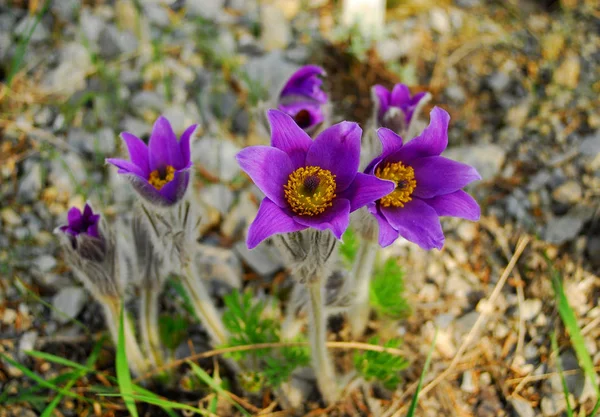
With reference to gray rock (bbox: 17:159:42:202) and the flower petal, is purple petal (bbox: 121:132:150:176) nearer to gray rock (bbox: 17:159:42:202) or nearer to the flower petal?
the flower petal

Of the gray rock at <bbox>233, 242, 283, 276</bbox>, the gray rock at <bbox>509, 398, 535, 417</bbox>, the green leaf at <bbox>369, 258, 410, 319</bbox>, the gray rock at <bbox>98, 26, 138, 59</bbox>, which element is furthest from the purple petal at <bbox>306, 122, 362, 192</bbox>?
the gray rock at <bbox>98, 26, 138, 59</bbox>

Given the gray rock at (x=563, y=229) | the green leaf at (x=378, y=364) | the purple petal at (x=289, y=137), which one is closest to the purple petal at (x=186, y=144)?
the purple petal at (x=289, y=137)

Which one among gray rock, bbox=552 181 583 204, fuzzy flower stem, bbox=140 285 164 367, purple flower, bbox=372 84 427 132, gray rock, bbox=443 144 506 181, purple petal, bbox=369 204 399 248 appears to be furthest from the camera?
gray rock, bbox=443 144 506 181

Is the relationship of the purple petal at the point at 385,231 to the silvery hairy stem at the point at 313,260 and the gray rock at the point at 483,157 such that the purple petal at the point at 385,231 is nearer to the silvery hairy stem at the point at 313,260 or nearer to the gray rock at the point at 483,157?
the silvery hairy stem at the point at 313,260

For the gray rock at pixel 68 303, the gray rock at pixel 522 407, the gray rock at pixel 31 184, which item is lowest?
the gray rock at pixel 68 303

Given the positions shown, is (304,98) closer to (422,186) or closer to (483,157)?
(422,186)

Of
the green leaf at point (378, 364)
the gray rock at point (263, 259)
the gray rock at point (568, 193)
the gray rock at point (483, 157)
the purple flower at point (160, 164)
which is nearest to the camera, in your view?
the purple flower at point (160, 164)

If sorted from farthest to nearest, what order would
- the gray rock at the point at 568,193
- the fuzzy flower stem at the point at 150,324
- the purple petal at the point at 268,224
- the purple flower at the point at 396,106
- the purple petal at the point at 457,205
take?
the gray rock at the point at 568,193, the fuzzy flower stem at the point at 150,324, the purple flower at the point at 396,106, the purple petal at the point at 457,205, the purple petal at the point at 268,224
